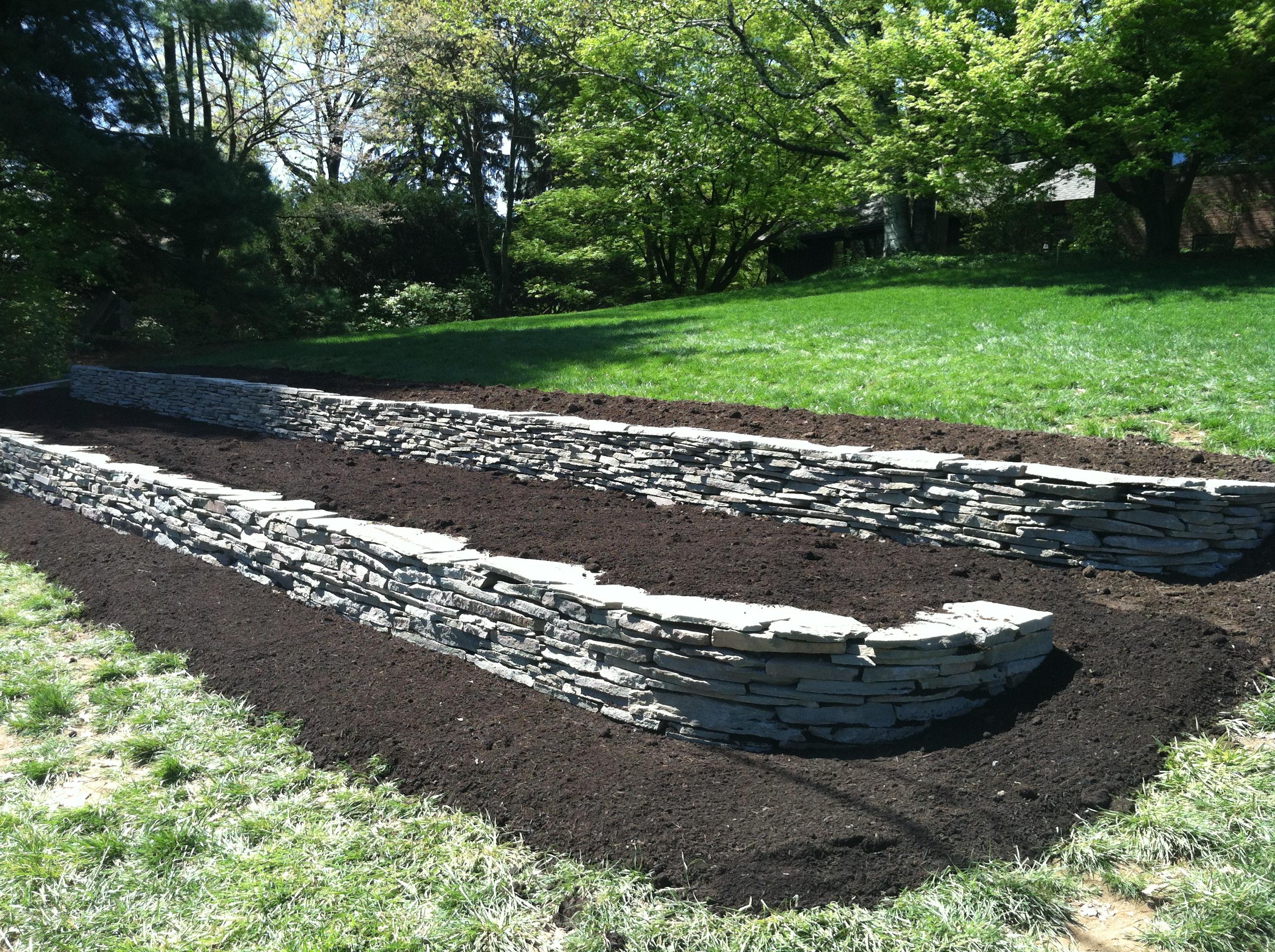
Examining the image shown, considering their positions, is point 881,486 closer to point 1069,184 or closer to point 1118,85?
point 1118,85

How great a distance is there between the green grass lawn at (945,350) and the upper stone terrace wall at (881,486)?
143cm

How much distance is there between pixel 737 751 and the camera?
3.14 metres

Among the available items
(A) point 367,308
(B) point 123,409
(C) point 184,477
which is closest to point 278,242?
(A) point 367,308

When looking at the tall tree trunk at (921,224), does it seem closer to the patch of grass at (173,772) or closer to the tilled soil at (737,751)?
the tilled soil at (737,751)

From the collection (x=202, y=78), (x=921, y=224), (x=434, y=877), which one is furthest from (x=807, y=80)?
(x=434, y=877)

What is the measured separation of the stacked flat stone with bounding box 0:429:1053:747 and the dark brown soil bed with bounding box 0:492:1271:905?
9 cm

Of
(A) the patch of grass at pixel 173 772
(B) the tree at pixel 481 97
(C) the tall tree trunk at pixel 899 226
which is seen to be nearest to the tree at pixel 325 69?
(B) the tree at pixel 481 97

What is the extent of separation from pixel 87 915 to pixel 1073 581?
4.11 m

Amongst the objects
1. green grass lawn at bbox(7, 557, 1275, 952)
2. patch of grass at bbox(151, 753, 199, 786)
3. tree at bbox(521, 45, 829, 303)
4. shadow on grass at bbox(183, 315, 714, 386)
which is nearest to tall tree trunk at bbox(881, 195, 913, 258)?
tree at bbox(521, 45, 829, 303)

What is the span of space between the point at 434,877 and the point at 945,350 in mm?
7515

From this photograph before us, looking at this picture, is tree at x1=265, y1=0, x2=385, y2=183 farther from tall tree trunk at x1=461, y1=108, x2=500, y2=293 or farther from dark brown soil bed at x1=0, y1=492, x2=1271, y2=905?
dark brown soil bed at x1=0, y1=492, x2=1271, y2=905

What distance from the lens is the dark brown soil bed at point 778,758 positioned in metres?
2.58

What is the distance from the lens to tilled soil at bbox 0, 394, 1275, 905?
2633 millimetres

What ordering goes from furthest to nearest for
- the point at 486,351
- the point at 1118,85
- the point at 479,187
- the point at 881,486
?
the point at 479,187, the point at 1118,85, the point at 486,351, the point at 881,486
